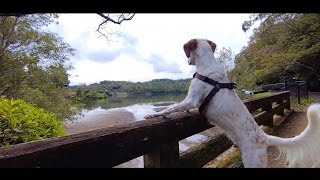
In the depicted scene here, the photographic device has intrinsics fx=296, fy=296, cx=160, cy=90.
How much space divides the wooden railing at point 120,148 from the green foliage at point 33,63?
13998 mm

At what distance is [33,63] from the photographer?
16.7 meters

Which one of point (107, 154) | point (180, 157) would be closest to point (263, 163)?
point (180, 157)

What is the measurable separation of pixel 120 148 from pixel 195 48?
110cm

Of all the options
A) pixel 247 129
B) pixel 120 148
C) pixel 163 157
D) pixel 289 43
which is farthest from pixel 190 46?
pixel 289 43

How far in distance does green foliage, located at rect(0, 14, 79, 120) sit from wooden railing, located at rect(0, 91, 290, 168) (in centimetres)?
1400

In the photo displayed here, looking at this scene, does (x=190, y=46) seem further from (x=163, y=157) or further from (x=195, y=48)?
(x=163, y=157)

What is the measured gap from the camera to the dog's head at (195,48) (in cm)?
248

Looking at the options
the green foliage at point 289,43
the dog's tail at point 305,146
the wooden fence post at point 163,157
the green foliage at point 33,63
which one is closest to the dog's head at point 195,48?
the wooden fence post at point 163,157

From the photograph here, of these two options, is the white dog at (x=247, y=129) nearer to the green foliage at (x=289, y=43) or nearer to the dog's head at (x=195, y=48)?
the dog's head at (x=195, y=48)

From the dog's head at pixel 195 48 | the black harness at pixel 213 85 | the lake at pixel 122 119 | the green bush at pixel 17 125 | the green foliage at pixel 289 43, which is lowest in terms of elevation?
the lake at pixel 122 119

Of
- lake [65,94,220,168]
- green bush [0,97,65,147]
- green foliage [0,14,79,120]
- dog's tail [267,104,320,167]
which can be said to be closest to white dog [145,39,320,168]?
dog's tail [267,104,320,167]
